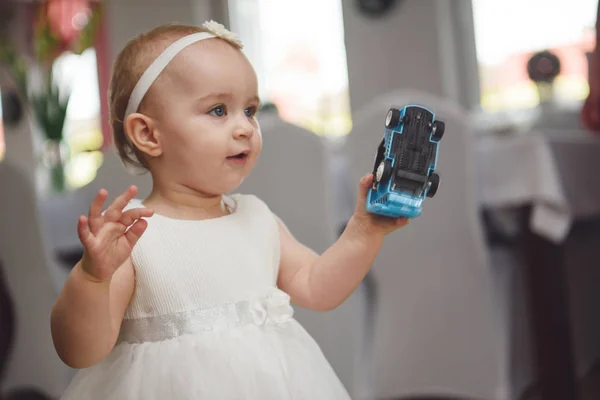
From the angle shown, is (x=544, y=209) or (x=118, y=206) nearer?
(x=118, y=206)

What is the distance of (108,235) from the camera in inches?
16.1

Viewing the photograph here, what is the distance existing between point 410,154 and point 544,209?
1.21 meters

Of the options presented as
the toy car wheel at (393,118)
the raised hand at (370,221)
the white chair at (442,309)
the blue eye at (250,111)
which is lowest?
the white chair at (442,309)

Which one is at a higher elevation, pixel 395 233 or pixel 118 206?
pixel 118 206

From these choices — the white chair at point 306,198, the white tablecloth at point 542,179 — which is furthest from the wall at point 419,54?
the white chair at point 306,198

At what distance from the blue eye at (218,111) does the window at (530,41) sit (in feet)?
7.21

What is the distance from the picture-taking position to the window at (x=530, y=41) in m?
2.57

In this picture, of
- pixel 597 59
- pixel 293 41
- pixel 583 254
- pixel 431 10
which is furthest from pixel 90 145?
pixel 431 10

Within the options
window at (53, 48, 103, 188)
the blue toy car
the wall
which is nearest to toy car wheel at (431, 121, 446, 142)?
the blue toy car

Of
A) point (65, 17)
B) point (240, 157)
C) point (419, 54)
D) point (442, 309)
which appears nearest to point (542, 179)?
point (442, 309)

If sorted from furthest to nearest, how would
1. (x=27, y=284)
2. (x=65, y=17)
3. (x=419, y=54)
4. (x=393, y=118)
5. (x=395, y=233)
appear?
1. (x=419, y=54)
2. (x=65, y=17)
3. (x=395, y=233)
4. (x=27, y=284)
5. (x=393, y=118)

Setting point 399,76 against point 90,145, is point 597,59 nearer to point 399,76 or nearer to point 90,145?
point 90,145

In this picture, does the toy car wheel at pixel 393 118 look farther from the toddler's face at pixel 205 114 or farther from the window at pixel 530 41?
the window at pixel 530 41

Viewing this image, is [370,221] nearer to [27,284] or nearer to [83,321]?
[83,321]
